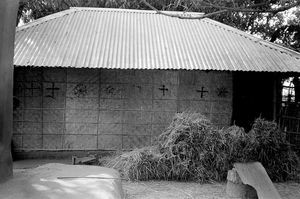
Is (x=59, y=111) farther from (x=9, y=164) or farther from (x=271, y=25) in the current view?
(x=271, y=25)

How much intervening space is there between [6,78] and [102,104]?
5794mm

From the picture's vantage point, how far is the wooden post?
9.34 feet

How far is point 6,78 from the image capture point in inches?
114

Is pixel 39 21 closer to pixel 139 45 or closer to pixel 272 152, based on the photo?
pixel 139 45

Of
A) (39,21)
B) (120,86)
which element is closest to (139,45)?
(120,86)

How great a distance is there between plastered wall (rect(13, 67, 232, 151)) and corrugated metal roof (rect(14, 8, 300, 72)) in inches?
25.5

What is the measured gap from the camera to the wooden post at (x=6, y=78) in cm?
285

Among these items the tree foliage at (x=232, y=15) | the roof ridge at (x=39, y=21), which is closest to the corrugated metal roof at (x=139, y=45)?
the roof ridge at (x=39, y=21)

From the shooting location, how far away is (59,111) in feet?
28.1

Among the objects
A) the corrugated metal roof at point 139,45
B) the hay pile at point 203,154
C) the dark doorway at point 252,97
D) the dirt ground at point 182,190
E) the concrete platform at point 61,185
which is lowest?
the dirt ground at point 182,190

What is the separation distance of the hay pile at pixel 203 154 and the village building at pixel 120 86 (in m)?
1.64

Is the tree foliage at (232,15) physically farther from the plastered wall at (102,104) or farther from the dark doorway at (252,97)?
the plastered wall at (102,104)

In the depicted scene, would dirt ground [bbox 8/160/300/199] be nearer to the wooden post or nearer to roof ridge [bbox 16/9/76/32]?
the wooden post

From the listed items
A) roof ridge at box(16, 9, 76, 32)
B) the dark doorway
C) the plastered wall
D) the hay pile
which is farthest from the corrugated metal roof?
the hay pile
